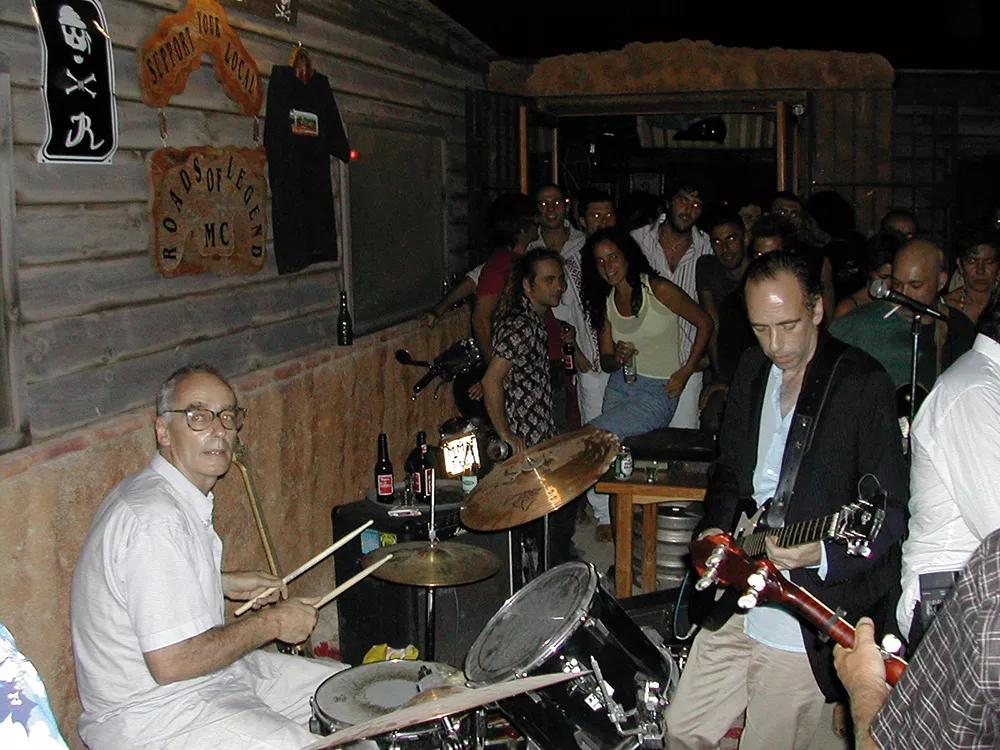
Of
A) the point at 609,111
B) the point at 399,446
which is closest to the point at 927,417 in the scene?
the point at 399,446

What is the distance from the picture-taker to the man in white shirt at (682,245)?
7059mm

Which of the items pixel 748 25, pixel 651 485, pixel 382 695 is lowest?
pixel 382 695

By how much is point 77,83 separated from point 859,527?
2989 millimetres

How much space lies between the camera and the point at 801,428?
3.33m

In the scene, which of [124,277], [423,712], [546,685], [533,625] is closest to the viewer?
[423,712]

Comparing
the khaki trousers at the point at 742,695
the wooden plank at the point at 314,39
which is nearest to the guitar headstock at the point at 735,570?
the khaki trousers at the point at 742,695

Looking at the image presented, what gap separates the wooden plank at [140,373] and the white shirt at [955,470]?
2770 mm

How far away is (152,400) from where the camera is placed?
14.2 ft

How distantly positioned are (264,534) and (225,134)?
188cm

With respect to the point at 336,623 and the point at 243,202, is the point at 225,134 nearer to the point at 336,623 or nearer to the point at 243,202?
the point at 243,202

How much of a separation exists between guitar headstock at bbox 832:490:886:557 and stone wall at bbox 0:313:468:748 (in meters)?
2.50

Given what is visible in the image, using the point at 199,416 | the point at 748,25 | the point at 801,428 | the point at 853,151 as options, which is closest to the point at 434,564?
the point at 199,416

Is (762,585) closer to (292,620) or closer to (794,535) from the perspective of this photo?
(794,535)

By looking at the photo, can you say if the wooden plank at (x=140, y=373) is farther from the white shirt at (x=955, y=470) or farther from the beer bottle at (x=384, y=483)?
the white shirt at (x=955, y=470)
